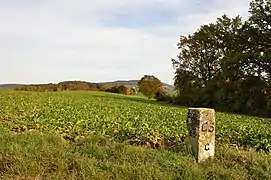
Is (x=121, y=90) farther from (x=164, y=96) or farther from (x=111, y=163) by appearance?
(x=111, y=163)

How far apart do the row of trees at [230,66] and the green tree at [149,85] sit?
15843 mm

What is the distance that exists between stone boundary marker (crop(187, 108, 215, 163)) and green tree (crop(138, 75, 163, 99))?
55952 mm

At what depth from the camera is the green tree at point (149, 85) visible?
212 feet

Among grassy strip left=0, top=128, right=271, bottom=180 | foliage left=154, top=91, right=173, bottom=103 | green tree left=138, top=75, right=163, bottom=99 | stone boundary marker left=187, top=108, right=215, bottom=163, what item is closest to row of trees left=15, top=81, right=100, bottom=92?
green tree left=138, top=75, right=163, bottom=99

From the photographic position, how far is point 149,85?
2576 inches

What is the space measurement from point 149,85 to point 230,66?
1086 inches

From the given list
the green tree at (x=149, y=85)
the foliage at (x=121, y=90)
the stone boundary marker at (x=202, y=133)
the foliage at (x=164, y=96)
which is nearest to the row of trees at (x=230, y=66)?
the foliage at (x=164, y=96)

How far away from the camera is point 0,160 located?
6910 mm

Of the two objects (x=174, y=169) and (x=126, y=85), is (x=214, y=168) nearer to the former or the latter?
(x=174, y=169)

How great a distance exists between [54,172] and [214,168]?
9.52ft

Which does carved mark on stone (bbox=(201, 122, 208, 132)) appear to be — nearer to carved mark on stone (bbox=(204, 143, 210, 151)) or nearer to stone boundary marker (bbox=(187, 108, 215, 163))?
stone boundary marker (bbox=(187, 108, 215, 163))

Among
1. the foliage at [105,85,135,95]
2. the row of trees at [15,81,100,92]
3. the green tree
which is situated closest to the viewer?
the row of trees at [15,81,100,92]

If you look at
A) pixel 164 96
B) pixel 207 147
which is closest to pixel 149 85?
pixel 164 96

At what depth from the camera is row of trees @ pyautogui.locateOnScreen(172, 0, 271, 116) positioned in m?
37.3
